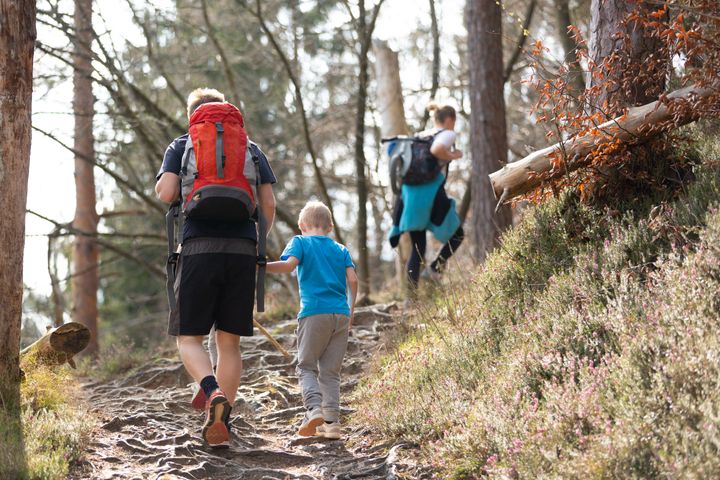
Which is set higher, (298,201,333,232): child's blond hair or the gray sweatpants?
(298,201,333,232): child's blond hair

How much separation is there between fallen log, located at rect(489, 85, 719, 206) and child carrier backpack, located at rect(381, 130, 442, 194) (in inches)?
99.5

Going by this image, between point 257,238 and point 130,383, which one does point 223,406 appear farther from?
point 130,383

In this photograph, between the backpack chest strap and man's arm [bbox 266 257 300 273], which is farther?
man's arm [bbox 266 257 300 273]

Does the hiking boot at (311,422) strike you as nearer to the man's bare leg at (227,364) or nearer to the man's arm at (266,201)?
the man's bare leg at (227,364)

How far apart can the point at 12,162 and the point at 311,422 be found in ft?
9.33

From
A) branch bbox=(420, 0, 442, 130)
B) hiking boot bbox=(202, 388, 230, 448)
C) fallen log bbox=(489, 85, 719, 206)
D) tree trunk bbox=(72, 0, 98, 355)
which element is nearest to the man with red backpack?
hiking boot bbox=(202, 388, 230, 448)

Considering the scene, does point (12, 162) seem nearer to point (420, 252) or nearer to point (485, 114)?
point (420, 252)

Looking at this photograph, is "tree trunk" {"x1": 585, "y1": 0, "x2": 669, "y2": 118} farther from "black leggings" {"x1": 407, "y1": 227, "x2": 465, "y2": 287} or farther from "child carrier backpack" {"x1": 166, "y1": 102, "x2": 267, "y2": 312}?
"black leggings" {"x1": 407, "y1": 227, "x2": 465, "y2": 287}

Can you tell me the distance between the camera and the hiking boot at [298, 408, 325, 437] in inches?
238

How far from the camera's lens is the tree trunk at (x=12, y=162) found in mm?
5820

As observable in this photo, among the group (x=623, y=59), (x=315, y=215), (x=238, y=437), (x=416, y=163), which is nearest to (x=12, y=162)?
(x=315, y=215)

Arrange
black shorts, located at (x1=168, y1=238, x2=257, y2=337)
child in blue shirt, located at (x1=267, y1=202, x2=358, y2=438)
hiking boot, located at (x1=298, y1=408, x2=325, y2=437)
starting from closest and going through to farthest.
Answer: black shorts, located at (x1=168, y1=238, x2=257, y2=337) < hiking boot, located at (x1=298, y1=408, x2=325, y2=437) < child in blue shirt, located at (x1=267, y1=202, x2=358, y2=438)

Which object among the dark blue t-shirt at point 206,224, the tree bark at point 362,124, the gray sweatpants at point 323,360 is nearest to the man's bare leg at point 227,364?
the gray sweatpants at point 323,360

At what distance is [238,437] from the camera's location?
6.31 meters
